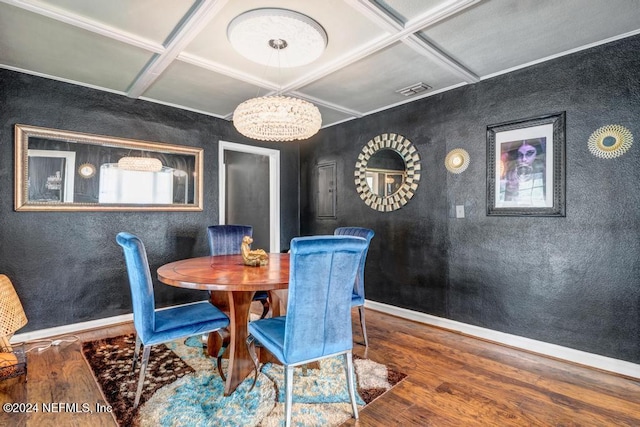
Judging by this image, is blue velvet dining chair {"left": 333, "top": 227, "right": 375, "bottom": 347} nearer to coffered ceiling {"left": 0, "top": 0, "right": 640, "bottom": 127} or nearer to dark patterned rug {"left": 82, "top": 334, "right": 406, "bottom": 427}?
dark patterned rug {"left": 82, "top": 334, "right": 406, "bottom": 427}

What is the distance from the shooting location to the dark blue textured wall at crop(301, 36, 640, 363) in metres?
2.23

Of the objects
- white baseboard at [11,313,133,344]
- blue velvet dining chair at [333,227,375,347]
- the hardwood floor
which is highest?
blue velvet dining chair at [333,227,375,347]

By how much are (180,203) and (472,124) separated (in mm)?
3216

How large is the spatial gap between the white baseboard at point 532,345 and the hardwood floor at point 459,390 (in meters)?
0.07

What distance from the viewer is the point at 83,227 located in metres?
3.07

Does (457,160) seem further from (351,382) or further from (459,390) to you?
(351,382)

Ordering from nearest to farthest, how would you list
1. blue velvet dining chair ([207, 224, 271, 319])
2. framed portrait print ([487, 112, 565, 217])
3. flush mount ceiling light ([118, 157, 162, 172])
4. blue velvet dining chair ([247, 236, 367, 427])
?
blue velvet dining chair ([247, 236, 367, 427]) < framed portrait print ([487, 112, 565, 217]) < blue velvet dining chair ([207, 224, 271, 319]) < flush mount ceiling light ([118, 157, 162, 172])

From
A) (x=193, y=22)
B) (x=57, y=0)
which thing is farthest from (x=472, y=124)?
(x=57, y=0)

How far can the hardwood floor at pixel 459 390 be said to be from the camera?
1729 millimetres

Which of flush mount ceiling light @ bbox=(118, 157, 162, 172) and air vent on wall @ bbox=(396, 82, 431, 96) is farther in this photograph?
flush mount ceiling light @ bbox=(118, 157, 162, 172)

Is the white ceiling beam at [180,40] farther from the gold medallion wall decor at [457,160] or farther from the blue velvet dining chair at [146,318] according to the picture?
the gold medallion wall decor at [457,160]

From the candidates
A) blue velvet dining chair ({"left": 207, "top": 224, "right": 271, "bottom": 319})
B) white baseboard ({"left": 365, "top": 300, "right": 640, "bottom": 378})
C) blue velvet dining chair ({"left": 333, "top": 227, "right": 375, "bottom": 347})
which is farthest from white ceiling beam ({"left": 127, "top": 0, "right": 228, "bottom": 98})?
white baseboard ({"left": 365, "top": 300, "right": 640, "bottom": 378})

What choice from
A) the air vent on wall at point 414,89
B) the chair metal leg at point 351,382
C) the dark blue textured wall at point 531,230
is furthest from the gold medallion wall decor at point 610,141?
the chair metal leg at point 351,382

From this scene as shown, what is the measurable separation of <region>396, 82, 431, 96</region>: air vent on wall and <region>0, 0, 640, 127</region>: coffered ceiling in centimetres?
4
